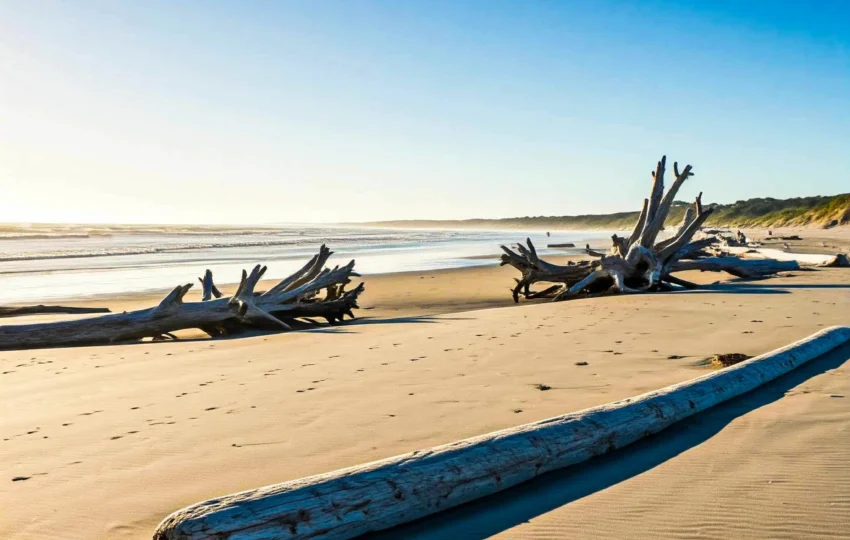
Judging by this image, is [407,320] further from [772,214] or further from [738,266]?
[772,214]

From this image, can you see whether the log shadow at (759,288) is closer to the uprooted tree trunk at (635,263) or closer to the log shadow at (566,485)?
the uprooted tree trunk at (635,263)

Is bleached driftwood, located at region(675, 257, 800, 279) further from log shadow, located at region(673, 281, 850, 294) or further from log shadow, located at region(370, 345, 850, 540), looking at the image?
log shadow, located at region(370, 345, 850, 540)

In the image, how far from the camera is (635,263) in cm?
1363

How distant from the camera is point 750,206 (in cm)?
8662

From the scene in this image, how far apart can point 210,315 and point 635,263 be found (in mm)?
7832

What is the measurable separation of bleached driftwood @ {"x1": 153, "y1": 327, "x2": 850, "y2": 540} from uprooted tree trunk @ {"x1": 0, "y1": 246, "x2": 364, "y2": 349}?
658cm

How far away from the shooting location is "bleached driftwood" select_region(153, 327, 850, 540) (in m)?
2.66

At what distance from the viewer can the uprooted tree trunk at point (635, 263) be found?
13445 millimetres

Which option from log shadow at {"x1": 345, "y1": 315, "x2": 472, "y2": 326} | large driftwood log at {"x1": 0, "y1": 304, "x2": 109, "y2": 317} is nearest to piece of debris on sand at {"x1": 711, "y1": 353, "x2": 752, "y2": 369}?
Answer: log shadow at {"x1": 345, "y1": 315, "x2": 472, "y2": 326}

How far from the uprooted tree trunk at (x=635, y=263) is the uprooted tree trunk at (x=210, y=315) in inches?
149

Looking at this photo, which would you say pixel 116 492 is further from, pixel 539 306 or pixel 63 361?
pixel 539 306

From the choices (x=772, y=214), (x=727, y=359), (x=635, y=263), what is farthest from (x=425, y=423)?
(x=772, y=214)

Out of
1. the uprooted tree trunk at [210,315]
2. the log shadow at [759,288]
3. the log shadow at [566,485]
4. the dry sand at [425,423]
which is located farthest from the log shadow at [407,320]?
the log shadow at [566,485]

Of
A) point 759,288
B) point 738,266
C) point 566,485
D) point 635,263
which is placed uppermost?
point 635,263
